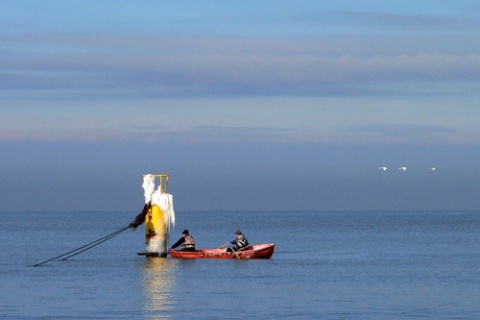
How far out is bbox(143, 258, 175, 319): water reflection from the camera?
126 feet

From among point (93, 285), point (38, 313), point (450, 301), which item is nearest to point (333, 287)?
point (450, 301)

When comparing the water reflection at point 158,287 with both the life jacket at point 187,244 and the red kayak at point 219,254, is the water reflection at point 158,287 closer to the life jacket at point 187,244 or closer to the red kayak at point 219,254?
the red kayak at point 219,254

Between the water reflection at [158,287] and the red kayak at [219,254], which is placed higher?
the red kayak at [219,254]

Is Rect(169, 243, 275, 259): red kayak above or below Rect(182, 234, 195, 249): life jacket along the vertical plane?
below

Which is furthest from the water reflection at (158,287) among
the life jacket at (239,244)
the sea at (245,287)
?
the life jacket at (239,244)

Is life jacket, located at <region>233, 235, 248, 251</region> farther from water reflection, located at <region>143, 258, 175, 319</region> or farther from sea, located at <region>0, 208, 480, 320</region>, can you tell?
water reflection, located at <region>143, 258, 175, 319</region>

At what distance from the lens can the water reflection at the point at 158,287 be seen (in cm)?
3841

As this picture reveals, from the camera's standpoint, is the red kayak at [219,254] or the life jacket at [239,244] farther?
the life jacket at [239,244]

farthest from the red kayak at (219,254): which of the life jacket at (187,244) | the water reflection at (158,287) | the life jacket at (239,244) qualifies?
the water reflection at (158,287)

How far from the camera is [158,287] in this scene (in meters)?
Answer: 47.1

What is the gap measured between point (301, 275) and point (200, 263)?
24.5 feet

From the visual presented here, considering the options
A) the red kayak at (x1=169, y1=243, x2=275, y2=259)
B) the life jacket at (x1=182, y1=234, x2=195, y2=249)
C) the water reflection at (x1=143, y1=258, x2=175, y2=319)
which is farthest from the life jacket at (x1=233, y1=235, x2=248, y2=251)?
the water reflection at (x1=143, y1=258, x2=175, y2=319)

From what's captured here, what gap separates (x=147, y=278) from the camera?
51.5 metres

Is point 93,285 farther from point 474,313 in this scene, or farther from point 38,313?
point 474,313
